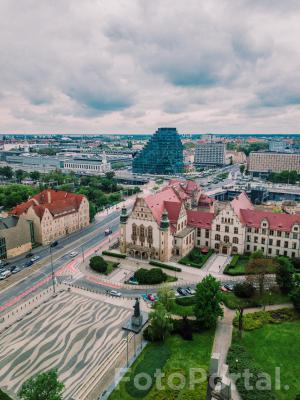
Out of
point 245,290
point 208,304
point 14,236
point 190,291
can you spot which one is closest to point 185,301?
point 190,291

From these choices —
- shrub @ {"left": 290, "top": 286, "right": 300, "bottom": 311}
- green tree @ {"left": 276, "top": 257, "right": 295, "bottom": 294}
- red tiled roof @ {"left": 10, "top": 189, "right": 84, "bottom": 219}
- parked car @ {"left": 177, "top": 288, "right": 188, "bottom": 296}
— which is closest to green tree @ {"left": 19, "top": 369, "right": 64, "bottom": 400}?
parked car @ {"left": 177, "top": 288, "right": 188, "bottom": 296}

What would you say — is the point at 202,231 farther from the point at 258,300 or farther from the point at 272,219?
the point at 258,300

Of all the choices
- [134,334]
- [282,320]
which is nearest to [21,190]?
[134,334]

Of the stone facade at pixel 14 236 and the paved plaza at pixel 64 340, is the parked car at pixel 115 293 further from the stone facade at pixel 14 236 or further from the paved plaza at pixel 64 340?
the stone facade at pixel 14 236

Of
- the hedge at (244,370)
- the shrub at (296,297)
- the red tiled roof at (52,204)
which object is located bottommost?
the hedge at (244,370)

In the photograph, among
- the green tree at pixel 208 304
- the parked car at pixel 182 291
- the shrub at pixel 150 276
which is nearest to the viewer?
the green tree at pixel 208 304

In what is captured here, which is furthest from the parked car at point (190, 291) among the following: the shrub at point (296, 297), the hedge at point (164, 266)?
the shrub at point (296, 297)

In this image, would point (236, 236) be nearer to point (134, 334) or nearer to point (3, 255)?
point (134, 334)

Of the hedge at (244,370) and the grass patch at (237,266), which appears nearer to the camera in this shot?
the hedge at (244,370)

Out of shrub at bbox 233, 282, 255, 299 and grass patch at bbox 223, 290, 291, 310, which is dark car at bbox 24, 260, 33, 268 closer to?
grass patch at bbox 223, 290, 291, 310
